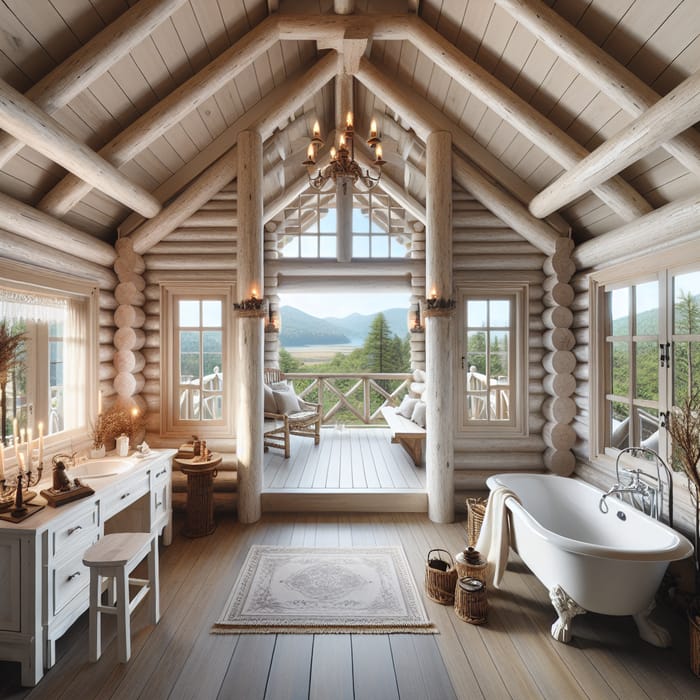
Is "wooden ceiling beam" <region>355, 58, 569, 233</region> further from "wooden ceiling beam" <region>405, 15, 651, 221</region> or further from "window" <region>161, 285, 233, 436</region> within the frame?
"window" <region>161, 285, 233, 436</region>

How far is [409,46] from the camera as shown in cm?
453

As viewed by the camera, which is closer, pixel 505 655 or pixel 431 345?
pixel 505 655

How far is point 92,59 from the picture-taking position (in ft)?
9.98

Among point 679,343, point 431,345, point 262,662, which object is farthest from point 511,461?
point 262,662

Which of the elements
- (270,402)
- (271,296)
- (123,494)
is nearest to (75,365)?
(123,494)

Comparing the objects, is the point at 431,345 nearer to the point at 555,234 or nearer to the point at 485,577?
the point at 555,234

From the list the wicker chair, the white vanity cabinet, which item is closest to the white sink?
the white vanity cabinet

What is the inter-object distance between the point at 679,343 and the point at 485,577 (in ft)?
8.52

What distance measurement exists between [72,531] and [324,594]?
1.88 meters

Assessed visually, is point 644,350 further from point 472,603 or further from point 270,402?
point 270,402

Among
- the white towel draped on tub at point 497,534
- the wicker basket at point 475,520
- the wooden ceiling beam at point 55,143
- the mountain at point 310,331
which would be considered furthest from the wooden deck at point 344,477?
the mountain at point 310,331

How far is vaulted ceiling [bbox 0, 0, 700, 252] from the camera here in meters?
2.91

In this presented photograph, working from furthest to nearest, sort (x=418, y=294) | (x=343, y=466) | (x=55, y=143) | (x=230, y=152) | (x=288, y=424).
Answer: (x=418, y=294), (x=288, y=424), (x=343, y=466), (x=230, y=152), (x=55, y=143)

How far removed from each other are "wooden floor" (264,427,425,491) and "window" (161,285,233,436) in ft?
3.75
